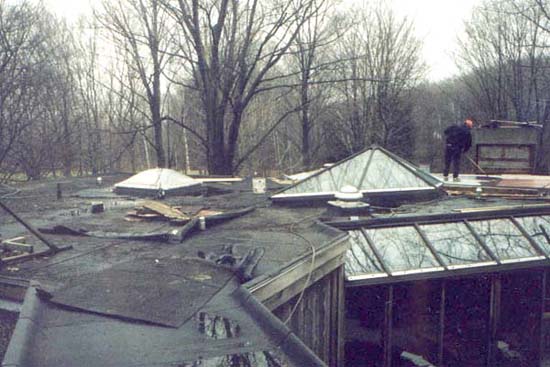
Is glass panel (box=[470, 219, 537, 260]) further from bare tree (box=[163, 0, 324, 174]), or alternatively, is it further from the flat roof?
bare tree (box=[163, 0, 324, 174])

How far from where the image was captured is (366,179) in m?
12.5

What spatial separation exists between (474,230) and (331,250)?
3.85 metres

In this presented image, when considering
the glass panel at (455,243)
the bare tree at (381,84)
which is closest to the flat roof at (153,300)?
the glass panel at (455,243)

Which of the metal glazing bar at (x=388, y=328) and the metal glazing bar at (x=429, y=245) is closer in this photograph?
the metal glazing bar at (x=388, y=328)

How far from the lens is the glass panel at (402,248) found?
8.23 m

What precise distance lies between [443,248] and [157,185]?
841cm

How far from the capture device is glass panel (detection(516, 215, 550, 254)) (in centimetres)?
924

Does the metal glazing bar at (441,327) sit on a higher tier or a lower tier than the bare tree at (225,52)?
lower

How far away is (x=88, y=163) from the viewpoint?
38.0m

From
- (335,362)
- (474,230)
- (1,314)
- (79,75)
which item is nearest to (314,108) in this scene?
(79,75)

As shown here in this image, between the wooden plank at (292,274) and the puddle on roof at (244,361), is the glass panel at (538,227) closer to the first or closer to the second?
the wooden plank at (292,274)

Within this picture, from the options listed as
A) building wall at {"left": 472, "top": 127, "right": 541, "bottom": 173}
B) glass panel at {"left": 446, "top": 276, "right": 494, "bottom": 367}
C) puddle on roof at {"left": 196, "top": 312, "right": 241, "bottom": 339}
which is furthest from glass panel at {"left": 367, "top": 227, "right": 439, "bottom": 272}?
building wall at {"left": 472, "top": 127, "right": 541, "bottom": 173}

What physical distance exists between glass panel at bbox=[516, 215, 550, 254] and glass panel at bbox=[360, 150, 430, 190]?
2895mm

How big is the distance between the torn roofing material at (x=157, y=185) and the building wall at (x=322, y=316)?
7638mm
